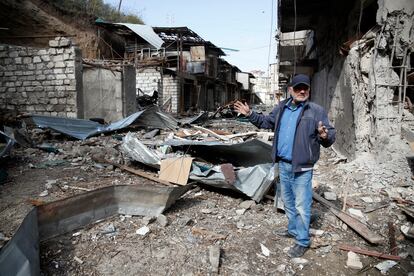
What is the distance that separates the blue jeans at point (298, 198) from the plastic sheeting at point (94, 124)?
6453 mm

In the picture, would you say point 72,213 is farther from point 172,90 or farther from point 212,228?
point 172,90

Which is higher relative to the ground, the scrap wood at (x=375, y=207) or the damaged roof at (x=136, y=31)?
the damaged roof at (x=136, y=31)

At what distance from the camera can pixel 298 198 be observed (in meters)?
2.86

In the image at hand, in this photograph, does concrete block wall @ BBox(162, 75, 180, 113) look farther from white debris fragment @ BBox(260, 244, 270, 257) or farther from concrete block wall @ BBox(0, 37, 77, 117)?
white debris fragment @ BBox(260, 244, 270, 257)

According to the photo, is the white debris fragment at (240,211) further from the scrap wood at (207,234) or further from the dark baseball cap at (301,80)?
the dark baseball cap at (301,80)

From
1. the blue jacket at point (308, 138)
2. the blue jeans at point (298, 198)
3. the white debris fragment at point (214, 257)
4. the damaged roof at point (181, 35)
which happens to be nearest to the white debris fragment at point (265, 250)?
the blue jeans at point (298, 198)

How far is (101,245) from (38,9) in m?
17.2

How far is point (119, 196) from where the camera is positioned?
11.7 ft

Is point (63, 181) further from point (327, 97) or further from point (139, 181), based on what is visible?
point (327, 97)

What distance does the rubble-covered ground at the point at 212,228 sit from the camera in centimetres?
270

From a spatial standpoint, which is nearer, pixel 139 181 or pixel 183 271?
pixel 183 271

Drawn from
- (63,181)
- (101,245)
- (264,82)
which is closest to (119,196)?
(101,245)

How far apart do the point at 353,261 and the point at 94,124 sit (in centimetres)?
761

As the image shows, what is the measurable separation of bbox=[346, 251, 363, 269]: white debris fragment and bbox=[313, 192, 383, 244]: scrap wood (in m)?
0.34
